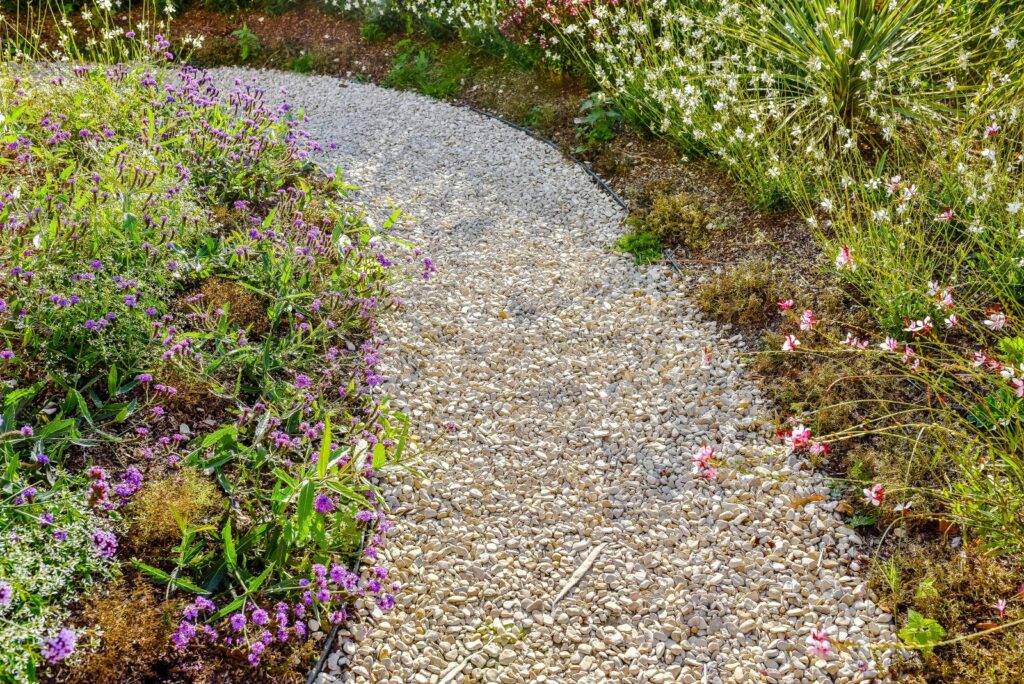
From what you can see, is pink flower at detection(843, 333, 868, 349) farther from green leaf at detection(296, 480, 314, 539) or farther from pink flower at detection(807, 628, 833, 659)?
green leaf at detection(296, 480, 314, 539)

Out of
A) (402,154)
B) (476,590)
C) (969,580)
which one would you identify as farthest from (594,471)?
(402,154)

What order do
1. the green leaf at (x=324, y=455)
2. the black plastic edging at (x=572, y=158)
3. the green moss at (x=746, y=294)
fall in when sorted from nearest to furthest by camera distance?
1. the green leaf at (x=324, y=455)
2. the green moss at (x=746, y=294)
3. the black plastic edging at (x=572, y=158)

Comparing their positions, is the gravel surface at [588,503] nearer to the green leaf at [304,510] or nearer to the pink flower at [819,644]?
the pink flower at [819,644]

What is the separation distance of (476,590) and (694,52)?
3882mm

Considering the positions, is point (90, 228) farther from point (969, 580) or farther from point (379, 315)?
point (969, 580)

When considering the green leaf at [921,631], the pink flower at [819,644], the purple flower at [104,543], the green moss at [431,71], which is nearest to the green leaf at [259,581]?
the purple flower at [104,543]

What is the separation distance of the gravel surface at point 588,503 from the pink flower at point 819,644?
0.03 meters

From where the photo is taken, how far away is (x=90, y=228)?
345 centimetres

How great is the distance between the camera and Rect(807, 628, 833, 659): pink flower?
2184mm

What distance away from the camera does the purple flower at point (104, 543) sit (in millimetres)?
2383

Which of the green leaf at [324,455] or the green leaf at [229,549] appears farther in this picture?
the green leaf at [324,455]

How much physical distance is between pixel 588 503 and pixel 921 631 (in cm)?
125

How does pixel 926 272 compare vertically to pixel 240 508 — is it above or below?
above

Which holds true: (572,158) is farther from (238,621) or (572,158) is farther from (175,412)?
(238,621)
